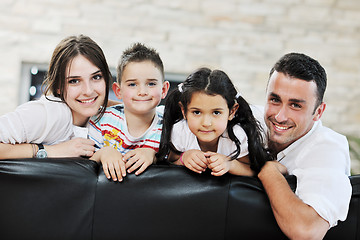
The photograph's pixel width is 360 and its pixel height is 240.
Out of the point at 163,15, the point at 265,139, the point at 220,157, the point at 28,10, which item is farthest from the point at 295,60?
the point at 28,10

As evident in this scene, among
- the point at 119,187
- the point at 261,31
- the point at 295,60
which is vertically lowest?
the point at 119,187

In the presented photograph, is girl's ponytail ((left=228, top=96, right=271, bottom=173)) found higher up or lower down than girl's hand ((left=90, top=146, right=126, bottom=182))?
higher up

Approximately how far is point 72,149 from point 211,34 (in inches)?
93.6

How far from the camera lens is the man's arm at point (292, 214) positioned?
1.33m

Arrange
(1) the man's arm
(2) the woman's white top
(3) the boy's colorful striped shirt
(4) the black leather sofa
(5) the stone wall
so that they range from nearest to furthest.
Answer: (1) the man's arm, (4) the black leather sofa, (2) the woman's white top, (3) the boy's colorful striped shirt, (5) the stone wall

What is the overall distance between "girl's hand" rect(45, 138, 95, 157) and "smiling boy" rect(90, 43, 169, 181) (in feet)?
0.25

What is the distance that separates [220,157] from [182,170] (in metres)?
0.13

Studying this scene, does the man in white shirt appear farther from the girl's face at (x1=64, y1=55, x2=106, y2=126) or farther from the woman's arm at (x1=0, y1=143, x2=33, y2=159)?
the woman's arm at (x1=0, y1=143, x2=33, y2=159)

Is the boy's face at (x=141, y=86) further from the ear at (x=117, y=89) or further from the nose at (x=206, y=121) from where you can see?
the nose at (x=206, y=121)

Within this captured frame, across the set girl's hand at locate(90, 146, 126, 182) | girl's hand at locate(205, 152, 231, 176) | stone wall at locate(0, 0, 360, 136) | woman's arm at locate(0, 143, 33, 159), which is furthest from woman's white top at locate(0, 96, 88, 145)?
stone wall at locate(0, 0, 360, 136)

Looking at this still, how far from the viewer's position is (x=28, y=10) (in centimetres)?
358

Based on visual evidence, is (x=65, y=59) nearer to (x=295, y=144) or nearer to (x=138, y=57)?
(x=138, y=57)

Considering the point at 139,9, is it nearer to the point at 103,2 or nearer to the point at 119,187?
the point at 103,2

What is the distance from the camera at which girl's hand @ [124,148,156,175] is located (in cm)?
147
